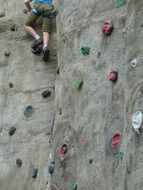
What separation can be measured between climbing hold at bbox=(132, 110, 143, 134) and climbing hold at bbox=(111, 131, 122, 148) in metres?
0.65

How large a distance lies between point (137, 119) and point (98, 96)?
1.21 metres

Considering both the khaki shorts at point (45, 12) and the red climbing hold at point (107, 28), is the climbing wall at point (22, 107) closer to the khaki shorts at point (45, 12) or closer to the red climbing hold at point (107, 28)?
the khaki shorts at point (45, 12)

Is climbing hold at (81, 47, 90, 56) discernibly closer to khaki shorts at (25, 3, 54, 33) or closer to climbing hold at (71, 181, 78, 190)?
climbing hold at (71, 181, 78, 190)

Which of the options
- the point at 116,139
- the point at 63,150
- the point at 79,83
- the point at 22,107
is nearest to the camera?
the point at 116,139

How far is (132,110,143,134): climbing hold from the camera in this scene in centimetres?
514

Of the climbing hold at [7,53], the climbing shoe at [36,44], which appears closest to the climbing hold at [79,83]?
the climbing shoe at [36,44]

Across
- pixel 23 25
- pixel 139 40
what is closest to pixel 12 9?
pixel 23 25

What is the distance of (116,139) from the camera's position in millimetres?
5926

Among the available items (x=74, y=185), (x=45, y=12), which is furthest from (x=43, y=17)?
(x=74, y=185)

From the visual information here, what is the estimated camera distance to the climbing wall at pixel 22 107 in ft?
25.6

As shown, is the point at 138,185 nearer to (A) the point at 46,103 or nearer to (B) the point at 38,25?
(A) the point at 46,103

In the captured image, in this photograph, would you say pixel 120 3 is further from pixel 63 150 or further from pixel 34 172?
pixel 34 172

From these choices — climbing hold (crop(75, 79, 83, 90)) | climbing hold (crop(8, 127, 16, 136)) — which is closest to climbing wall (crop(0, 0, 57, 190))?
climbing hold (crop(8, 127, 16, 136))

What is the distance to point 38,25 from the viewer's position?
8.45 meters
